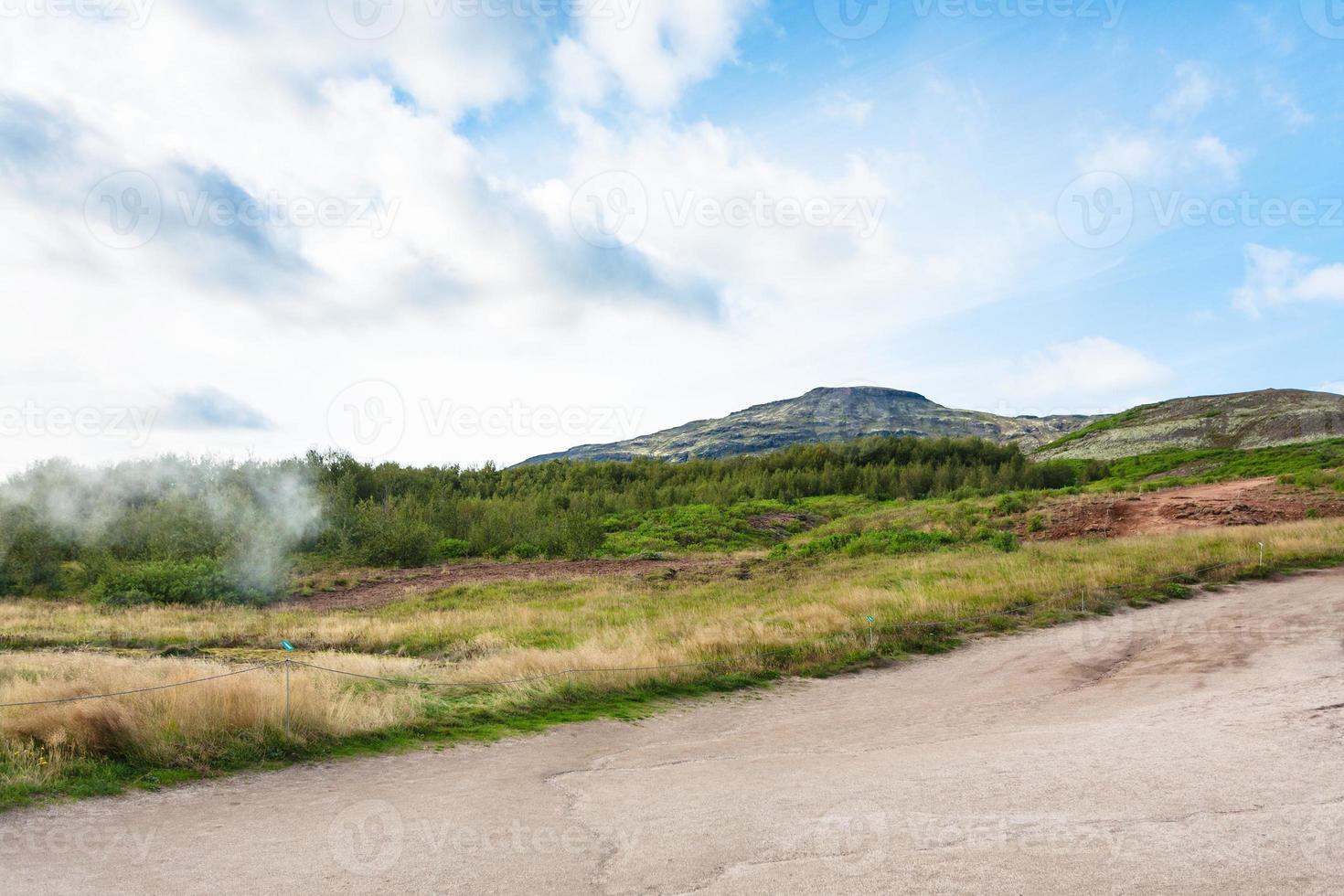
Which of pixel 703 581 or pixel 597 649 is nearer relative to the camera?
pixel 597 649

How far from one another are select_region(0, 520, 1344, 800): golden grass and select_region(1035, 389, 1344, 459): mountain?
49.8 m

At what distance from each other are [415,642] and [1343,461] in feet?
177

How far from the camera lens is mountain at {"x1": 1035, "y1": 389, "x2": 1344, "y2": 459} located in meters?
66.3

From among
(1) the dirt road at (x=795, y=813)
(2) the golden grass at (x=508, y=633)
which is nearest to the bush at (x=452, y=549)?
(2) the golden grass at (x=508, y=633)

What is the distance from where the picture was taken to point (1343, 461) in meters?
45.5

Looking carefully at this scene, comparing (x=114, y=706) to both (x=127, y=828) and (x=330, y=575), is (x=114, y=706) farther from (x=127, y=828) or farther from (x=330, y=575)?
(x=330, y=575)

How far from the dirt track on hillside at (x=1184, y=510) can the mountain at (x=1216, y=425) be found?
33.8 m

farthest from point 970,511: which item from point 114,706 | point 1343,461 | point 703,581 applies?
point 114,706

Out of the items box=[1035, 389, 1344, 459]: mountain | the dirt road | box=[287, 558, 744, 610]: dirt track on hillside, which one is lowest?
the dirt road

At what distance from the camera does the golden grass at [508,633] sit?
8758 millimetres

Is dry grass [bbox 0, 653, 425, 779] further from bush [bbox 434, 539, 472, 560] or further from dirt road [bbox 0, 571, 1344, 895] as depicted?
bush [bbox 434, 539, 472, 560]

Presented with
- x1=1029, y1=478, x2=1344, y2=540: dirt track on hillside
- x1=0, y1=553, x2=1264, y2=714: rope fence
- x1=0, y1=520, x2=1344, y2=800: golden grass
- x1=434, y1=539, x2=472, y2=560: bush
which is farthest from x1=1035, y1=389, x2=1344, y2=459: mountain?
x1=434, y1=539, x2=472, y2=560: bush

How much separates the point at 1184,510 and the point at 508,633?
3171 centimetres

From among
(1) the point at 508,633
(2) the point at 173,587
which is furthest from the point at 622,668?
(2) the point at 173,587
